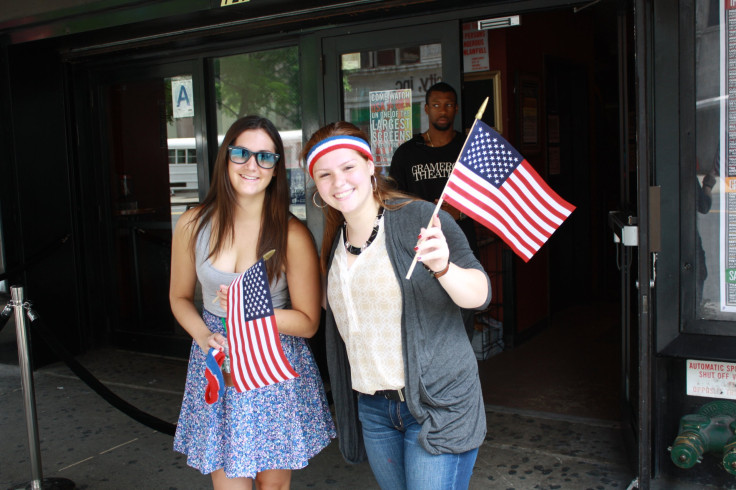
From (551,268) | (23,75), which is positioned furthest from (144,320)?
(551,268)

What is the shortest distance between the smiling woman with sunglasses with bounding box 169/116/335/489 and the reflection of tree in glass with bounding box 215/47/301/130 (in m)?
2.88

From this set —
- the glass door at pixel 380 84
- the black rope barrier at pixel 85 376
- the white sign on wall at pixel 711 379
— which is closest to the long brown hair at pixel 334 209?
the white sign on wall at pixel 711 379

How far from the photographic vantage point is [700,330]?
10.2ft

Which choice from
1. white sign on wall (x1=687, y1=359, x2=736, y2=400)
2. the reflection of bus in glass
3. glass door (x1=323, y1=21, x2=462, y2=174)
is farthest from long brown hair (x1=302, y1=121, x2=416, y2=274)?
the reflection of bus in glass

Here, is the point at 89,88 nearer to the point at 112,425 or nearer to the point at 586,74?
the point at 112,425

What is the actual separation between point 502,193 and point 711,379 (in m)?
1.64

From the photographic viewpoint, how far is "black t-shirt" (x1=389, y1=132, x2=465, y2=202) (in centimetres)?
475

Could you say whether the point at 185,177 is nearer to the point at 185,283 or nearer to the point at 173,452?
the point at 173,452

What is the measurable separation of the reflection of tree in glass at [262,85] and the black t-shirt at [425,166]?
3.71ft

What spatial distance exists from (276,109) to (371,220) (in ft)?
11.7

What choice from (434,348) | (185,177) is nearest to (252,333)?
(434,348)

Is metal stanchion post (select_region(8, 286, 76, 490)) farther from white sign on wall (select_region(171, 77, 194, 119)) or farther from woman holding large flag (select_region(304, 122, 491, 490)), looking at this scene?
white sign on wall (select_region(171, 77, 194, 119))

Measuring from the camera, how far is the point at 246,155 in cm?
260

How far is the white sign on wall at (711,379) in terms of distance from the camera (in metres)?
3.20
